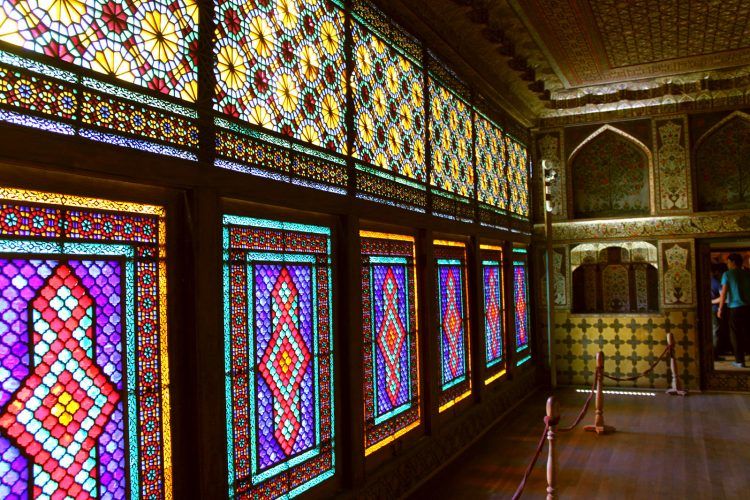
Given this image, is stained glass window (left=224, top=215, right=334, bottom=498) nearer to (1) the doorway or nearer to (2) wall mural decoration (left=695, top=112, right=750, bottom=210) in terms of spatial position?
(1) the doorway

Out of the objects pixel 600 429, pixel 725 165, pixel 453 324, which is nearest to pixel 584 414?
pixel 600 429

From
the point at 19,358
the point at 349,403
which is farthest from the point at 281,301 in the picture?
the point at 19,358

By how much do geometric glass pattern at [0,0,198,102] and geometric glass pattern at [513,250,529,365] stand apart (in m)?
5.38

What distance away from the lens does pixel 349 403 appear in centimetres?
355

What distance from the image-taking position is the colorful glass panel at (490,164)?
248 inches

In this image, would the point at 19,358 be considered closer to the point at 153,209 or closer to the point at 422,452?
the point at 153,209

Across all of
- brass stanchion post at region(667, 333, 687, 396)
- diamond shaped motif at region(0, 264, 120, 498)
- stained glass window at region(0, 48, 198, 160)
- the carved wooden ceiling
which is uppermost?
the carved wooden ceiling

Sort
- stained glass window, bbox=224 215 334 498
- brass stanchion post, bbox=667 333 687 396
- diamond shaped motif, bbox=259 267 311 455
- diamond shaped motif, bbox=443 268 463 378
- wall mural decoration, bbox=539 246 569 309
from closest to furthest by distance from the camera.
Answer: stained glass window, bbox=224 215 334 498 → diamond shaped motif, bbox=259 267 311 455 → diamond shaped motif, bbox=443 268 463 378 → brass stanchion post, bbox=667 333 687 396 → wall mural decoration, bbox=539 246 569 309

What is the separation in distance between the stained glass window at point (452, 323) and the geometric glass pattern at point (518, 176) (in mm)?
2038

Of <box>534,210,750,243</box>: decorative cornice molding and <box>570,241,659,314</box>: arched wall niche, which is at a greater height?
Answer: <box>534,210,750,243</box>: decorative cornice molding

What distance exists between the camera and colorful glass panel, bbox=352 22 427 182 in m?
3.98

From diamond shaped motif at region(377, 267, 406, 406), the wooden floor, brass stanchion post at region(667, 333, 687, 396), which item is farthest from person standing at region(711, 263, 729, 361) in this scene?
diamond shaped motif at region(377, 267, 406, 406)

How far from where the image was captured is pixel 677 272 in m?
7.95

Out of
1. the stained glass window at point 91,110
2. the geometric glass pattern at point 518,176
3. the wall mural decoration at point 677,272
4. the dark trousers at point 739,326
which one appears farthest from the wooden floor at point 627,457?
the stained glass window at point 91,110
